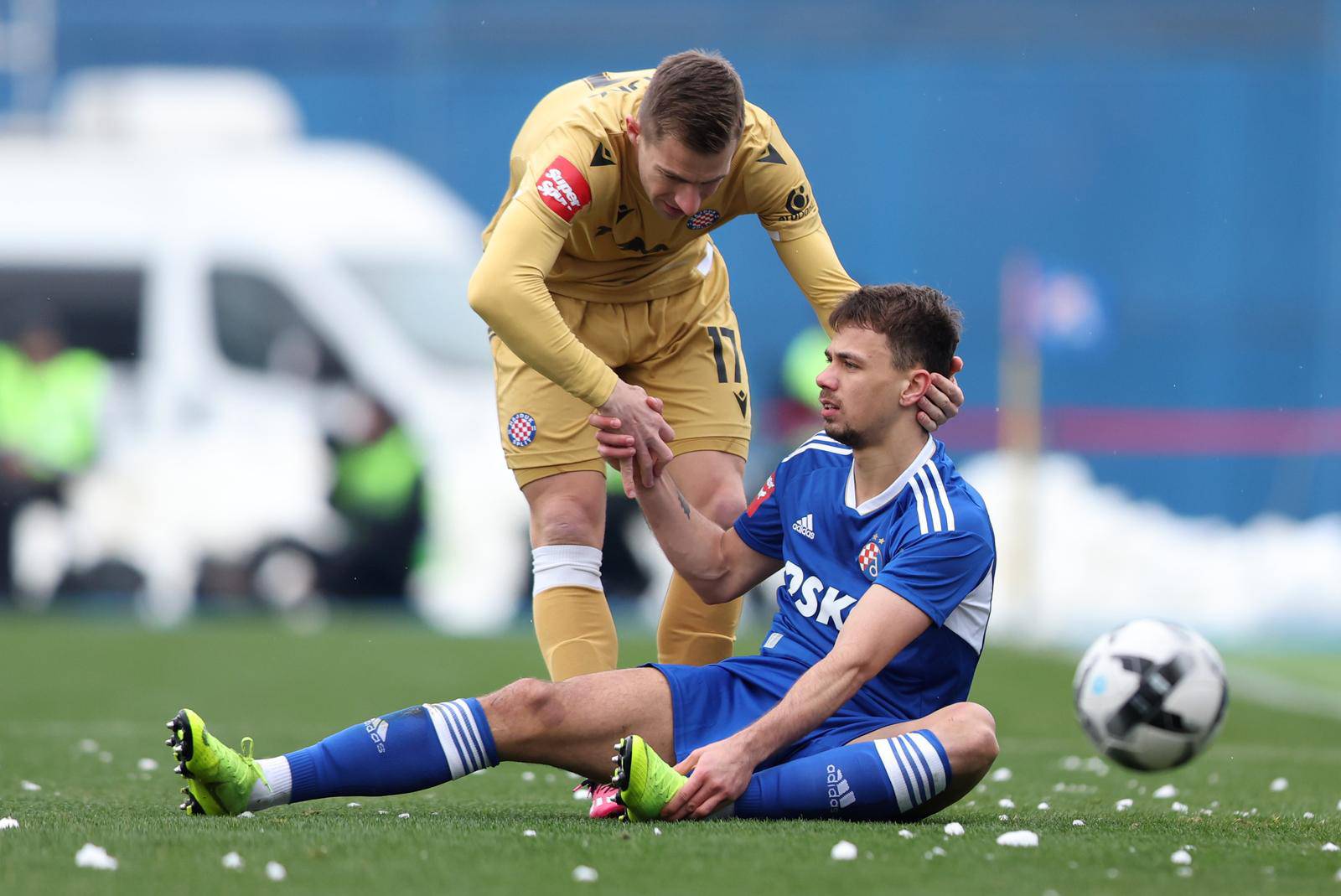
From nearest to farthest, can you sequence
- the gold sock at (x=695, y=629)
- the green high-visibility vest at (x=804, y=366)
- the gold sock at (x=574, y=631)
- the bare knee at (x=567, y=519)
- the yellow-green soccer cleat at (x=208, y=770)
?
the yellow-green soccer cleat at (x=208, y=770)
the gold sock at (x=574, y=631)
the bare knee at (x=567, y=519)
the gold sock at (x=695, y=629)
the green high-visibility vest at (x=804, y=366)

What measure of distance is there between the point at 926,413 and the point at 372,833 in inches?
65.9

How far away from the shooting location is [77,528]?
16.0m

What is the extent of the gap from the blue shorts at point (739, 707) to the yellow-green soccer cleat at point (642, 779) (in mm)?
283

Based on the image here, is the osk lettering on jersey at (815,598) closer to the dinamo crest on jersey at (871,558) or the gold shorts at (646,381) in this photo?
the dinamo crest on jersey at (871,558)

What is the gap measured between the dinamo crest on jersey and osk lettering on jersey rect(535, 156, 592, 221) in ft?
3.75

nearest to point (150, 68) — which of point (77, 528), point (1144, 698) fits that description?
point (77, 528)

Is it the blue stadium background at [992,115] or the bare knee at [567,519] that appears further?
the blue stadium background at [992,115]

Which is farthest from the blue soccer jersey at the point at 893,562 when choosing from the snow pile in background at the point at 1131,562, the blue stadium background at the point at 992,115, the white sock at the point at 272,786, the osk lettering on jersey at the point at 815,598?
the blue stadium background at the point at 992,115

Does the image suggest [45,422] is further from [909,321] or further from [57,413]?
[909,321]

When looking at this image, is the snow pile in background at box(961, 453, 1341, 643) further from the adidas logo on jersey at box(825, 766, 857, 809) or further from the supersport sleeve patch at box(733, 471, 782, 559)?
the adidas logo on jersey at box(825, 766, 857, 809)

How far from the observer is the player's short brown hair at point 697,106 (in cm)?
464

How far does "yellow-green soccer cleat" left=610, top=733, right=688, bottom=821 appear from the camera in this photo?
163 inches

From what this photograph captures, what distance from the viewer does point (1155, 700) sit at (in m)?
4.35

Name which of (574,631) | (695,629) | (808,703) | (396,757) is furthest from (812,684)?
(695,629)
